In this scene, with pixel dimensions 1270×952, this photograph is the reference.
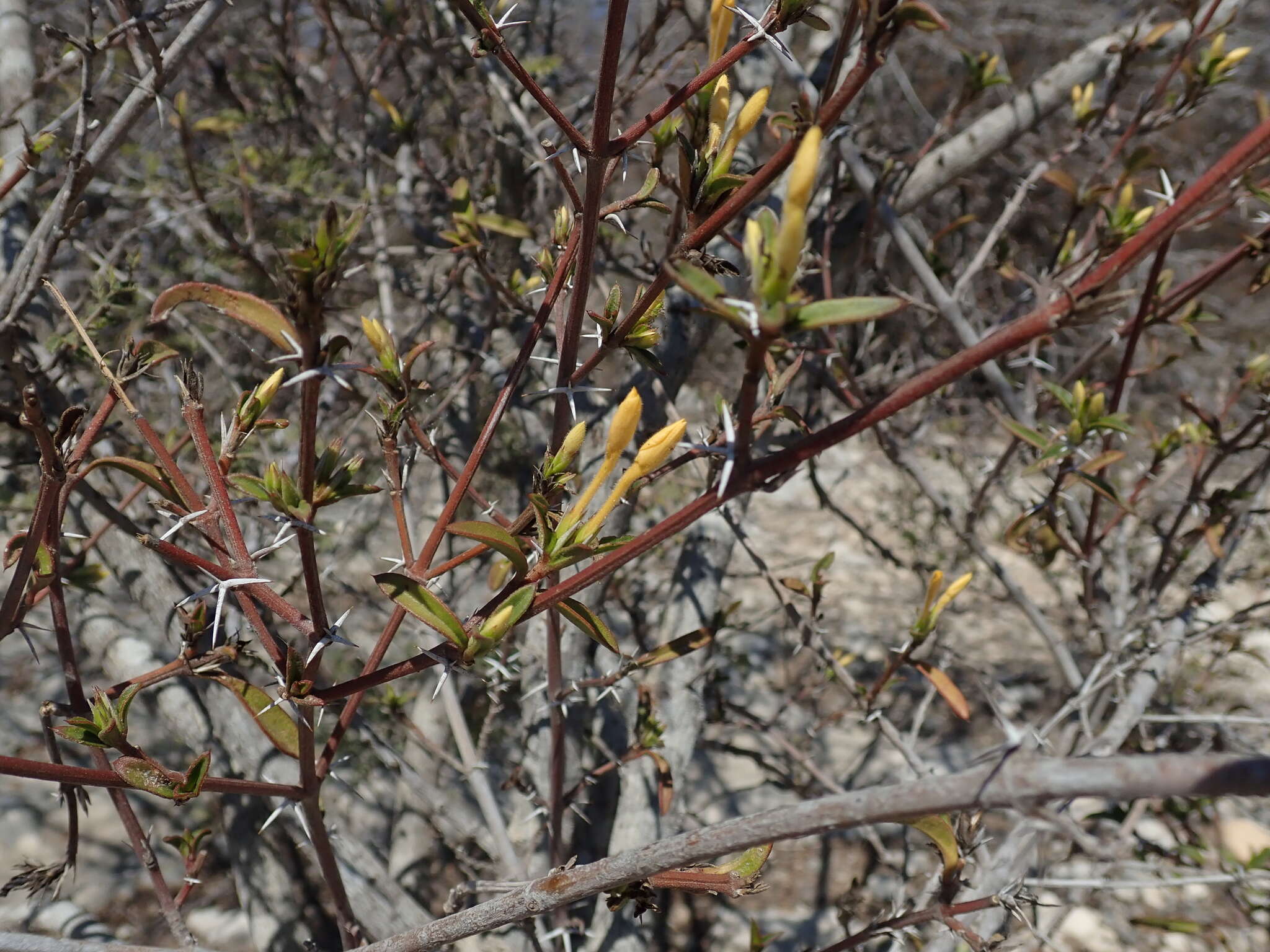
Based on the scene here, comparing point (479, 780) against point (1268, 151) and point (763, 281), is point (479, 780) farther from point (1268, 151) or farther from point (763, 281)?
point (1268, 151)

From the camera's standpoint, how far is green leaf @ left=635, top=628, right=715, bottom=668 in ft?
3.75

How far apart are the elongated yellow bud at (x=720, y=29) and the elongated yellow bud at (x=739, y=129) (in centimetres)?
7

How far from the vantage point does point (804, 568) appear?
15.8 ft

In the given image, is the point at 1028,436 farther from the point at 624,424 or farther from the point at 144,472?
the point at 144,472

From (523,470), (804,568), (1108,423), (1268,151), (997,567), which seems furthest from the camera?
(804,568)

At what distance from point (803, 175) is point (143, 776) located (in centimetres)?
84

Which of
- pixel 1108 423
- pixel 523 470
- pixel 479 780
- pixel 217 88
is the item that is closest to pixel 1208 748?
pixel 1108 423

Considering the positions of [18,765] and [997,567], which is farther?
[997,567]

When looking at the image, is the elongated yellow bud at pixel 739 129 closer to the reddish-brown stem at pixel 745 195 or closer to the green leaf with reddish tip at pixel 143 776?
the reddish-brown stem at pixel 745 195

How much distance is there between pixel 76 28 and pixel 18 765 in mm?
4025

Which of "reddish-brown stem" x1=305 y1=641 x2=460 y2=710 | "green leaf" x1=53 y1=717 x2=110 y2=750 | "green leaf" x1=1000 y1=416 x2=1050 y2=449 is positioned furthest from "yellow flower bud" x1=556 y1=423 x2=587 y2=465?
"green leaf" x1=1000 y1=416 x2=1050 y2=449

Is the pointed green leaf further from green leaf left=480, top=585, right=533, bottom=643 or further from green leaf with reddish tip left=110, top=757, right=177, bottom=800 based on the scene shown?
green leaf left=480, top=585, right=533, bottom=643

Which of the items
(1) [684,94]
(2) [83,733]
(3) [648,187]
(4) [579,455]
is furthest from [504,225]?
(2) [83,733]

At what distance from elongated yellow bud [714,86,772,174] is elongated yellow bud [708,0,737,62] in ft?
0.24
